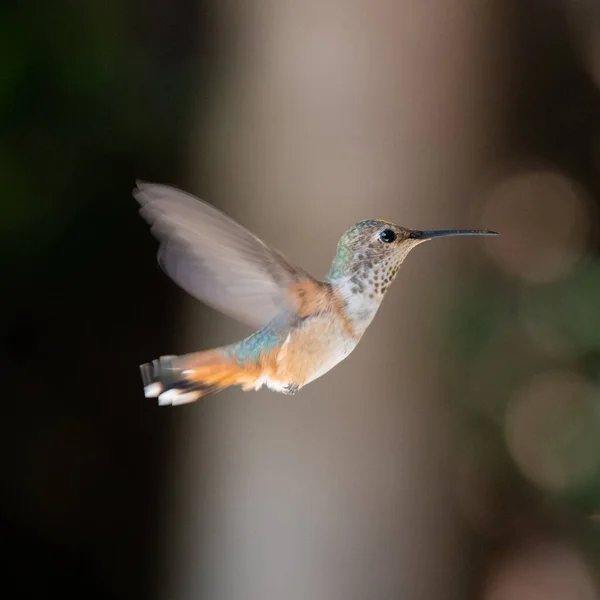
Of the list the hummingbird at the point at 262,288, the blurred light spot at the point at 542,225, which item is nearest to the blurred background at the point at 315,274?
the blurred light spot at the point at 542,225

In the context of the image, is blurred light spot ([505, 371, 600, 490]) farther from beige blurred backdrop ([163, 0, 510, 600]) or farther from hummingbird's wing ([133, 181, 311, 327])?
hummingbird's wing ([133, 181, 311, 327])

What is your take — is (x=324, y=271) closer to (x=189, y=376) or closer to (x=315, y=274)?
(x=315, y=274)

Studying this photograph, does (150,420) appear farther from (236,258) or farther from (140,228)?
(236,258)

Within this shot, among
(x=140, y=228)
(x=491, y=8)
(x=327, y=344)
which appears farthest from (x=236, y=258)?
(x=491, y=8)

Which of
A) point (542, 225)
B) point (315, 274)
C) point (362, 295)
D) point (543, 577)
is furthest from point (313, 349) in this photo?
point (543, 577)

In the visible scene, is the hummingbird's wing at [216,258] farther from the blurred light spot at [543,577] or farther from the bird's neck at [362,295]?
the blurred light spot at [543,577]

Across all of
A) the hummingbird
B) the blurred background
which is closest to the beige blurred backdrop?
the blurred background
